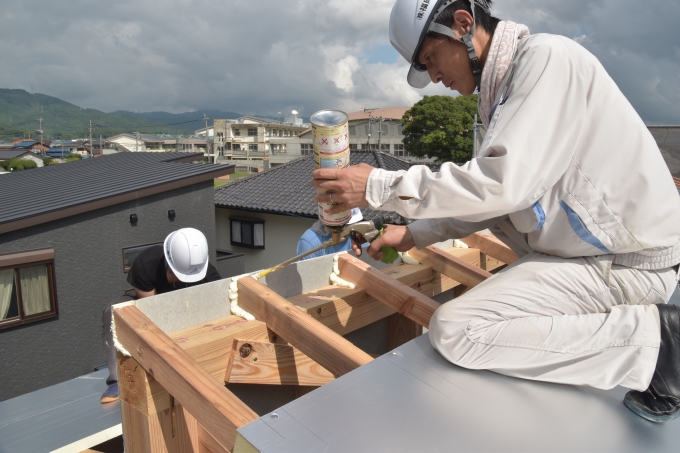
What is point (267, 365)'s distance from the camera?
2.33 m

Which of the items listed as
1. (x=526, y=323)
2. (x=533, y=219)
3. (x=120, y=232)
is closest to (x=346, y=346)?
(x=526, y=323)

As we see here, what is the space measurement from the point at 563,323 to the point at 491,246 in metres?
2.35

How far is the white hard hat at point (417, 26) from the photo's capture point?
1.92 m

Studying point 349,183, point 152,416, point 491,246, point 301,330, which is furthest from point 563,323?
point 491,246

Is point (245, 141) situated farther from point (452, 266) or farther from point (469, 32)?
point (469, 32)

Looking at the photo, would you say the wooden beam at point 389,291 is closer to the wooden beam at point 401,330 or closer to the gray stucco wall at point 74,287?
the wooden beam at point 401,330

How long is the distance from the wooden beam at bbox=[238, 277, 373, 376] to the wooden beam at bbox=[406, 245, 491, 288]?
1.49 m

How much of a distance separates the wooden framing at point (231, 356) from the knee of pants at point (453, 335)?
0.99ft

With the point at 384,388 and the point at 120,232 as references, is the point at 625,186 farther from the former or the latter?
the point at 120,232

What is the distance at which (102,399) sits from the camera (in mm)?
4664

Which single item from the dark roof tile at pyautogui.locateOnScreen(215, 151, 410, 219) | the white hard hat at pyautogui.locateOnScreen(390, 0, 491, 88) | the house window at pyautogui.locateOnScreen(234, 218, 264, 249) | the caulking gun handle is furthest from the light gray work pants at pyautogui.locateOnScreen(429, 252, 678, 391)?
the house window at pyautogui.locateOnScreen(234, 218, 264, 249)

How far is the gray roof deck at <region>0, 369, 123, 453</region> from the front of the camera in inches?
152

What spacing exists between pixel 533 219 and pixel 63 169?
19.3 m

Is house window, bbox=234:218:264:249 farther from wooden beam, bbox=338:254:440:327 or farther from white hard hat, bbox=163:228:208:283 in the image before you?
wooden beam, bbox=338:254:440:327
